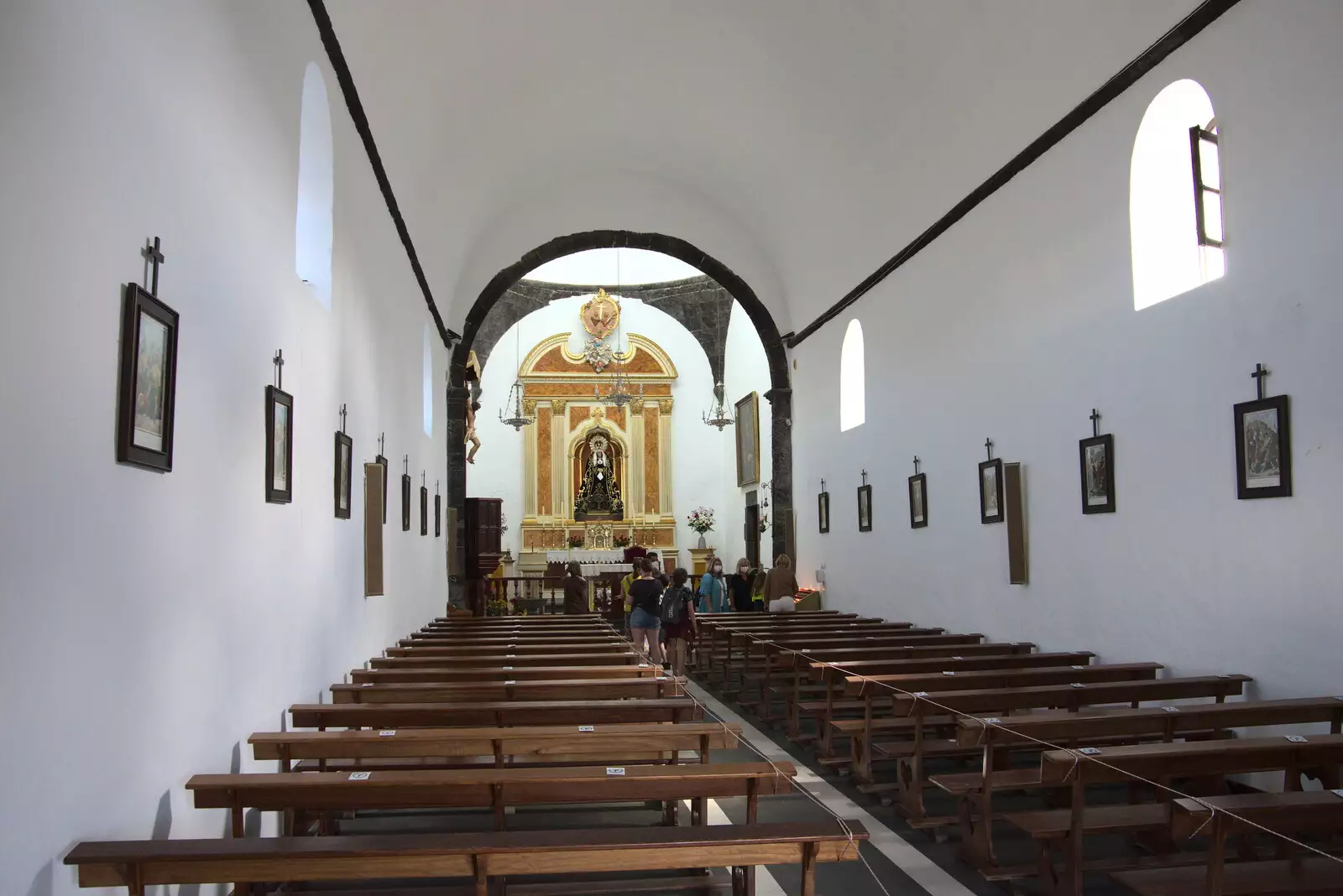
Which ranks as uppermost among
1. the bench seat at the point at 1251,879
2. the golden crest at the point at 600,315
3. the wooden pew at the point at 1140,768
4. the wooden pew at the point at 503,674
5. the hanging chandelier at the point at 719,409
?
the golden crest at the point at 600,315

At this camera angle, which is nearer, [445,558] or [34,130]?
[34,130]

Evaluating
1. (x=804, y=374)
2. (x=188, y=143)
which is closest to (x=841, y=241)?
(x=804, y=374)

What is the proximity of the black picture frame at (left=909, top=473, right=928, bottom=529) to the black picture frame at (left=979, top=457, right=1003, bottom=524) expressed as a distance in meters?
1.27

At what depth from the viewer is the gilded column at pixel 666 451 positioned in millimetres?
24750

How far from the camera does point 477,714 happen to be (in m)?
5.09

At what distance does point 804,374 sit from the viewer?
15227mm

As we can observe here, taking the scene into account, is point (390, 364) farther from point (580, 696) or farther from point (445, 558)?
point (445, 558)

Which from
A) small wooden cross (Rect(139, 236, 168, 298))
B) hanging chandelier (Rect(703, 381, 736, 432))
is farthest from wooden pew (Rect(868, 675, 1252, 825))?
hanging chandelier (Rect(703, 381, 736, 432))

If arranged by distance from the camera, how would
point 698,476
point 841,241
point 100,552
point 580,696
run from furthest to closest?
1. point 698,476
2. point 841,241
3. point 580,696
4. point 100,552

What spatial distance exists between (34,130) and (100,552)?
124 centimetres

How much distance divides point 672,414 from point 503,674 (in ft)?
61.4

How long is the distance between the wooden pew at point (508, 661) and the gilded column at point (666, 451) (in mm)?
17003

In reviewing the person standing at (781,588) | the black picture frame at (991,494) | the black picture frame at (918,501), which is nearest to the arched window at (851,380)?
the person standing at (781,588)

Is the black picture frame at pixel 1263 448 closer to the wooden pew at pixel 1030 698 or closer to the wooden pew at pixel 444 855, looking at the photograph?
the wooden pew at pixel 1030 698
